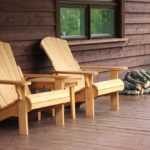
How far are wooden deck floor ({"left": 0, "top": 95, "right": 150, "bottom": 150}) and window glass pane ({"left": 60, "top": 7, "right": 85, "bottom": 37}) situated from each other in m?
1.26

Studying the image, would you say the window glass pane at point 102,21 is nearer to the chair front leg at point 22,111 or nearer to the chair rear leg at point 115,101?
the chair rear leg at point 115,101

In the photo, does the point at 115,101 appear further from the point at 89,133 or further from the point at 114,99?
the point at 89,133

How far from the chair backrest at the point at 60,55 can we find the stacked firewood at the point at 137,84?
1.36m

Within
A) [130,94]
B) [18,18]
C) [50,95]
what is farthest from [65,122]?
[130,94]

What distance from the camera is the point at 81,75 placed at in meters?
5.42

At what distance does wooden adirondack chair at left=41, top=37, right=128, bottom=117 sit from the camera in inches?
197

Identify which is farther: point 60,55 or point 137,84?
point 137,84

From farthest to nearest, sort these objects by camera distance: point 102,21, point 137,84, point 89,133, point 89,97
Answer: point 102,21, point 137,84, point 89,97, point 89,133

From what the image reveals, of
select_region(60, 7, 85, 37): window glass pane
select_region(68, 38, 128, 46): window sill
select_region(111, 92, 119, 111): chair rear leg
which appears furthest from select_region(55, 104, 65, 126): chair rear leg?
select_region(60, 7, 85, 37): window glass pane

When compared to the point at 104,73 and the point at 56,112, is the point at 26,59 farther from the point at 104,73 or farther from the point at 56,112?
the point at 104,73

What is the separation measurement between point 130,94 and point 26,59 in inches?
78.3

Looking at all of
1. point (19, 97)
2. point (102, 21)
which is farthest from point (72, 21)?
point (19, 97)

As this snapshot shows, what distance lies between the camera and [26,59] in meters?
5.34

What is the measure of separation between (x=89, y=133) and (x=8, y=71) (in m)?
1.18
